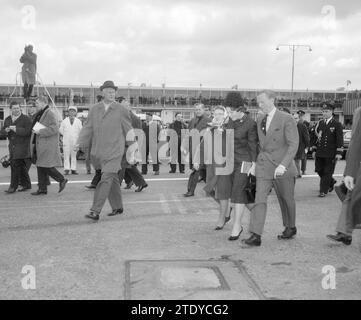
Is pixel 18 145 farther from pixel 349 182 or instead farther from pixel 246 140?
pixel 349 182

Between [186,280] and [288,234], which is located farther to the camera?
[288,234]

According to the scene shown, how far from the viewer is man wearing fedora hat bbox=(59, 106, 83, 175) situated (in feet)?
51.5

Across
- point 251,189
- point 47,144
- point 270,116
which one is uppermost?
point 270,116

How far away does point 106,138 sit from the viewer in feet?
26.9

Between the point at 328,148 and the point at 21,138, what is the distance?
6.13m

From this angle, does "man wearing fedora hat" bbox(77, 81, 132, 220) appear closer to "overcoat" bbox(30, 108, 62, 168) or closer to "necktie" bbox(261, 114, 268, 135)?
"necktie" bbox(261, 114, 268, 135)

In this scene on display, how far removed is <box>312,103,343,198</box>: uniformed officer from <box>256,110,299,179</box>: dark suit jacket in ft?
16.0

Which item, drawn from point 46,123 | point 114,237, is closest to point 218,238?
point 114,237

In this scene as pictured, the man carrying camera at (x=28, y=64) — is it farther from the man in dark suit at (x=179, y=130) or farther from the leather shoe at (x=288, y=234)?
the leather shoe at (x=288, y=234)

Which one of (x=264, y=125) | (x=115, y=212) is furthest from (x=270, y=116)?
(x=115, y=212)

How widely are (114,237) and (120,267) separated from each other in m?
1.49

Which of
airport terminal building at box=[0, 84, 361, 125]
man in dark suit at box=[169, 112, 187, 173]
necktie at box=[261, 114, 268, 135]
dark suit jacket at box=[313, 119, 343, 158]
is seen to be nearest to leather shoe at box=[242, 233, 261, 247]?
necktie at box=[261, 114, 268, 135]

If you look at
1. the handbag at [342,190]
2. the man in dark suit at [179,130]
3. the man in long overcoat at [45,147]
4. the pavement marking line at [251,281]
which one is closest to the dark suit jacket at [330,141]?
the man in long overcoat at [45,147]
